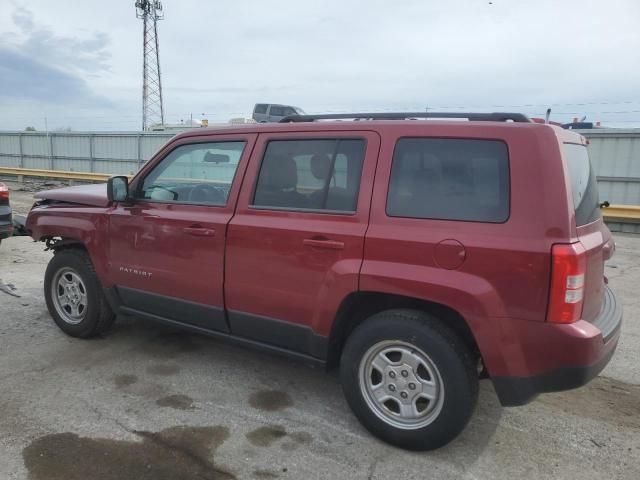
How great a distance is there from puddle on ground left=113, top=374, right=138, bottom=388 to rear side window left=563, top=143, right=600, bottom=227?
3.15 meters

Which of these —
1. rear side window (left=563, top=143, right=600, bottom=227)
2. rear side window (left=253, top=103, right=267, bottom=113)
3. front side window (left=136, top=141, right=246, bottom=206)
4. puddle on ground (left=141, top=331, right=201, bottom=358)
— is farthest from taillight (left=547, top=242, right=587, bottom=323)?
rear side window (left=253, top=103, right=267, bottom=113)

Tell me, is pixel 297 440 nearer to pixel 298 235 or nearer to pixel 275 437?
pixel 275 437

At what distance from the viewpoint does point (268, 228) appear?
326cm

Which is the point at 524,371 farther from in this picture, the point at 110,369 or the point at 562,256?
the point at 110,369

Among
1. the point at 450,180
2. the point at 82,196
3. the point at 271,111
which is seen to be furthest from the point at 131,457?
the point at 271,111

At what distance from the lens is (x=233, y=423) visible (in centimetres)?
321

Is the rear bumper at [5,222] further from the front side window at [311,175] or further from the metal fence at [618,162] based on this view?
the metal fence at [618,162]

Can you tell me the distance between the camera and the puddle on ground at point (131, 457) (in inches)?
106

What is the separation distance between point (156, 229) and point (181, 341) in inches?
48.5

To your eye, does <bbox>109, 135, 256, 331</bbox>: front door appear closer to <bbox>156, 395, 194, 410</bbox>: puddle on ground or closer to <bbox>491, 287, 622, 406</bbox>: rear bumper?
<bbox>156, 395, 194, 410</bbox>: puddle on ground

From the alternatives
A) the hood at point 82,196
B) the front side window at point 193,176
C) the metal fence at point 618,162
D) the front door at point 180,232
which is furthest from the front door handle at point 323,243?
the metal fence at point 618,162

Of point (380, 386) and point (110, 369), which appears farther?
point (110, 369)

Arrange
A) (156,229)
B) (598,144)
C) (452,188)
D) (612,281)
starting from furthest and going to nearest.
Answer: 1. (598,144)
2. (612,281)
3. (156,229)
4. (452,188)

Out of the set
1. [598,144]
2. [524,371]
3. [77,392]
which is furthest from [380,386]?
[598,144]
